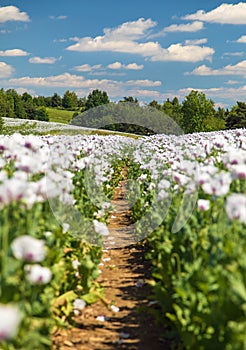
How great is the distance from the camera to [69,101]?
387ft

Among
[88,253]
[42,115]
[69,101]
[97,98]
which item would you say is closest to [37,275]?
[88,253]

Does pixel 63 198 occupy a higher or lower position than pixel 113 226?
higher

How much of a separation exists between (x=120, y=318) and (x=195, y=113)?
54.9m

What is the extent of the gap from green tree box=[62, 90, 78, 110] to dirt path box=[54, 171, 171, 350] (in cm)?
10465

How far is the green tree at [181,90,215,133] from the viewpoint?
2226 inches

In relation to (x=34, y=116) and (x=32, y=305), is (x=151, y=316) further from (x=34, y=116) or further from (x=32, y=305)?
(x=34, y=116)

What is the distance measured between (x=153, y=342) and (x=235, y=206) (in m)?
2.11

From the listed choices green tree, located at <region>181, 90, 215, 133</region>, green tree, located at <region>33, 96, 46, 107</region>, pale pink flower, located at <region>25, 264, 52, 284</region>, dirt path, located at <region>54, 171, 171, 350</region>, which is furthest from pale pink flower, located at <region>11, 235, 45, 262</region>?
green tree, located at <region>33, 96, 46, 107</region>

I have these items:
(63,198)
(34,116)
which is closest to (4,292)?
(63,198)

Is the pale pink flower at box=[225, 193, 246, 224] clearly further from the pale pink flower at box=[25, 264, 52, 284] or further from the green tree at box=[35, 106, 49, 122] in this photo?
the green tree at box=[35, 106, 49, 122]

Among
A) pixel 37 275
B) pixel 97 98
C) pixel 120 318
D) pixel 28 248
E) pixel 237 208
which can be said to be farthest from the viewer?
pixel 97 98

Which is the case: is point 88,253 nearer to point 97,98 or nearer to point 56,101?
point 97,98

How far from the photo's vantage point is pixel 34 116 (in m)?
89.4

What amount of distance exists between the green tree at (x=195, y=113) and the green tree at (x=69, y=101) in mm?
52314
